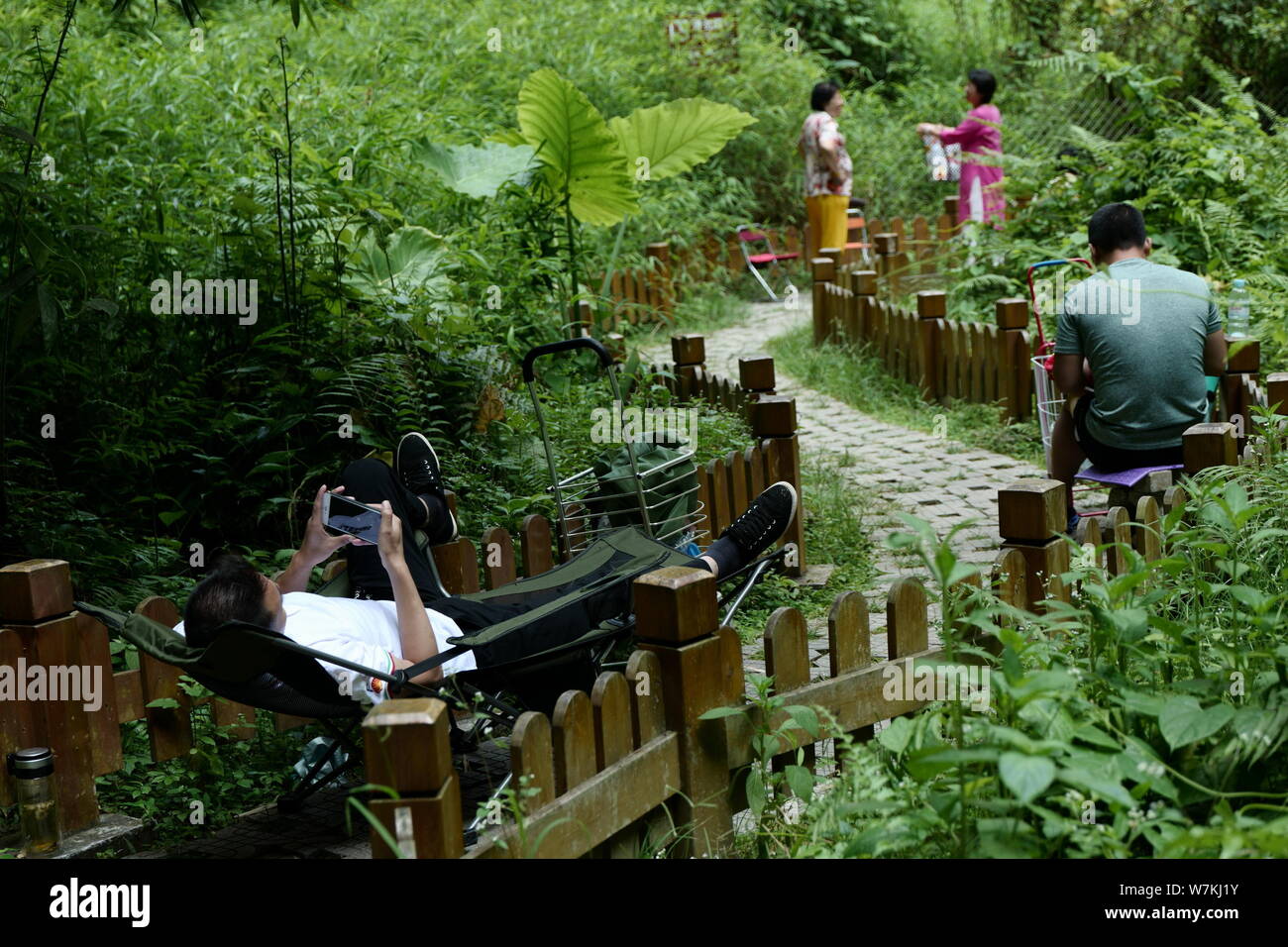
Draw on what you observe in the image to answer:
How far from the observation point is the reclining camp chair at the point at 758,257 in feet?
44.2

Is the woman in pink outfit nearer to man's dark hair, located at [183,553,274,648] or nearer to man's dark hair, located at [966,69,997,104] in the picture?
man's dark hair, located at [966,69,997,104]

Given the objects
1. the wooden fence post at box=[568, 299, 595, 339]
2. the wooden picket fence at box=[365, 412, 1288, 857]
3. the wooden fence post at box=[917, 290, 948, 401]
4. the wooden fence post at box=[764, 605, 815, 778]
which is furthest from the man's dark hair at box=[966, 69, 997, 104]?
the wooden fence post at box=[764, 605, 815, 778]

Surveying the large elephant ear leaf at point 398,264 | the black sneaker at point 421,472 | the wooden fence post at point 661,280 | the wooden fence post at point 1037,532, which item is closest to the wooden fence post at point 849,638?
the wooden fence post at point 1037,532

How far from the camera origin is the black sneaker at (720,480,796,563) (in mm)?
4742

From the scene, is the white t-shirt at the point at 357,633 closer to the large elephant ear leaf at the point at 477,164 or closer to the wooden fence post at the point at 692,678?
the wooden fence post at the point at 692,678

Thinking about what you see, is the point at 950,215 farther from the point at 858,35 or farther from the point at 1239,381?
the point at 1239,381

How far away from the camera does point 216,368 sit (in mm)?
6562

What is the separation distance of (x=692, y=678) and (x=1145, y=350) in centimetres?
326

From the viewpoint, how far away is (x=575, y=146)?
8.77 m

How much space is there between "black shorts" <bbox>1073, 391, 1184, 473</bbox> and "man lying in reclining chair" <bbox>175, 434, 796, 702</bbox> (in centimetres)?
173

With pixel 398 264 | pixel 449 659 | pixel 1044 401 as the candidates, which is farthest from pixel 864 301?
pixel 449 659

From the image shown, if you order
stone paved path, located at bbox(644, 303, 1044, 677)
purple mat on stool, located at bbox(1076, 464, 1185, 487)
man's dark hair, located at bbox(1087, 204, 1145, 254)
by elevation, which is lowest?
stone paved path, located at bbox(644, 303, 1044, 677)

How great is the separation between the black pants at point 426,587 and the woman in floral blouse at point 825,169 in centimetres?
886
